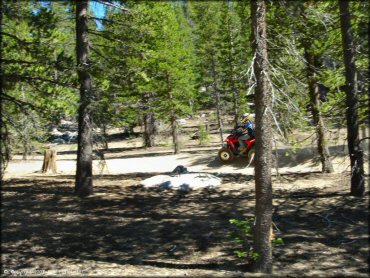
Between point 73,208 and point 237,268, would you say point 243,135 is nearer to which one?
point 73,208

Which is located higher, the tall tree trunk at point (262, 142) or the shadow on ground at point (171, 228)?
the tall tree trunk at point (262, 142)

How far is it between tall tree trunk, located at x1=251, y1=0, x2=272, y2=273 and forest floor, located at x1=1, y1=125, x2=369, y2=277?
0.96ft

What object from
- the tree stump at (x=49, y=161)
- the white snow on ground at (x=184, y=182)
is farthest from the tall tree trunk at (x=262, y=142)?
the tree stump at (x=49, y=161)

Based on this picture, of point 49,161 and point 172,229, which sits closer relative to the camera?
point 172,229

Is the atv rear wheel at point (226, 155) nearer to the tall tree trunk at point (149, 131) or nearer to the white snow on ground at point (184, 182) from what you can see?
the white snow on ground at point (184, 182)

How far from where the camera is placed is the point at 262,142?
5641mm

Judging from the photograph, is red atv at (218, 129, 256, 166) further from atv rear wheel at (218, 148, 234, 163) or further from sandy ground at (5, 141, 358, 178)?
sandy ground at (5, 141, 358, 178)

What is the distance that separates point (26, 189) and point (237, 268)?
29.6 feet

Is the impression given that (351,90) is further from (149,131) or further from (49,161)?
(149,131)

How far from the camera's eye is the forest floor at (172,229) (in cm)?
612

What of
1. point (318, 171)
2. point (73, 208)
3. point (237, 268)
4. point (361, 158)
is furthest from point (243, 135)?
point (237, 268)

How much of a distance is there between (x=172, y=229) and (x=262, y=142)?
11.6 ft

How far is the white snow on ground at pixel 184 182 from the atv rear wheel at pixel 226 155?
3837 mm

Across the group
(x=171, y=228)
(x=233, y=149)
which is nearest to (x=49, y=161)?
(x=233, y=149)
